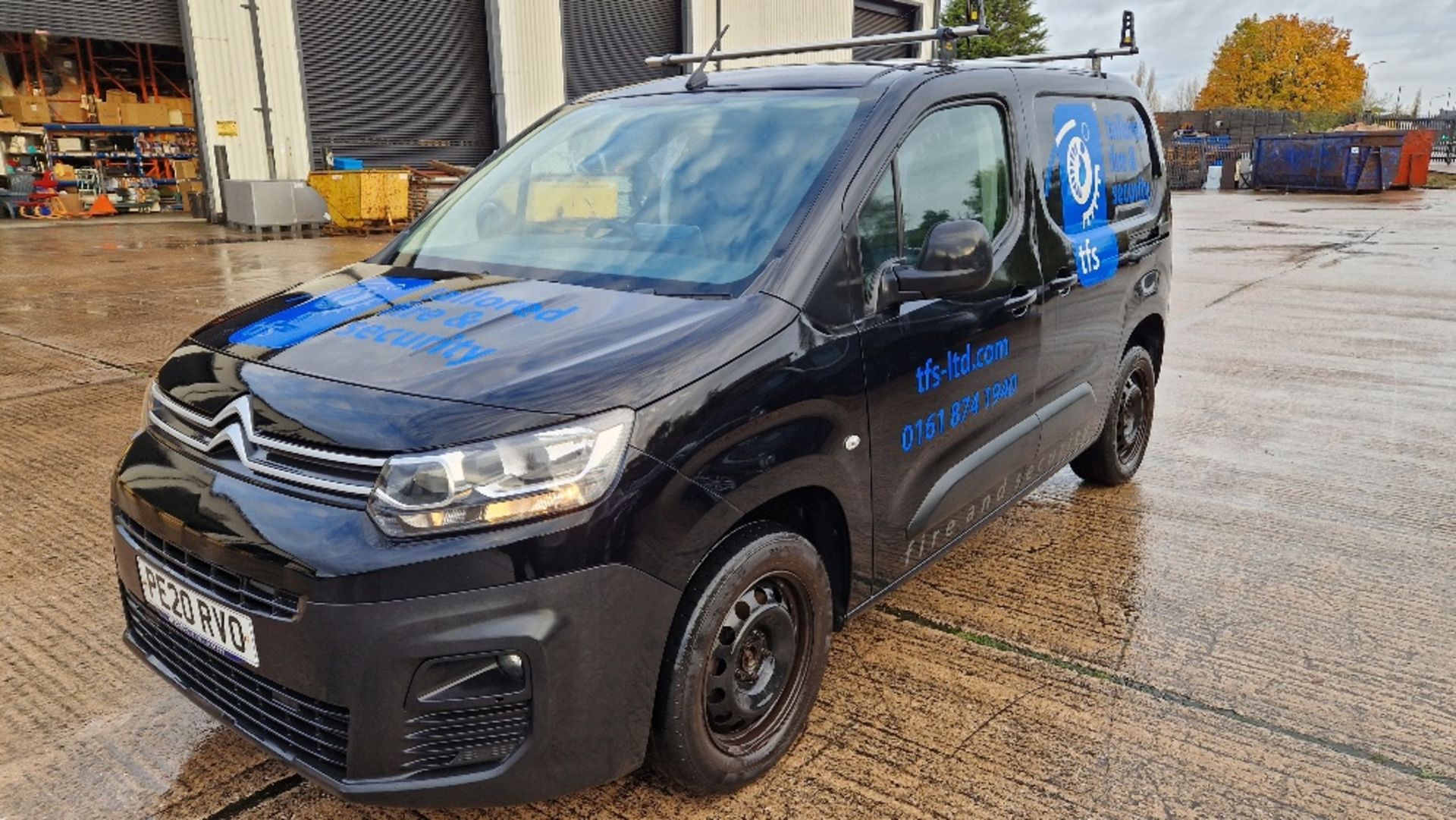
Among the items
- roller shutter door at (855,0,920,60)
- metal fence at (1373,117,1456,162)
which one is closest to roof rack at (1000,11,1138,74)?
roller shutter door at (855,0,920,60)

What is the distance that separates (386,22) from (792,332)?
64.8ft

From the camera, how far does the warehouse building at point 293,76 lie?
58.1 ft

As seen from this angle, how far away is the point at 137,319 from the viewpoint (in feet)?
28.2

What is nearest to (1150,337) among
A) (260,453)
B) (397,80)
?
(260,453)

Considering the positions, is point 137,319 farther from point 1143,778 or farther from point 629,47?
point 629,47

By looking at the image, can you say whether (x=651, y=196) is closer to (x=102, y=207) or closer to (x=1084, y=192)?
(x=1084, y=192)

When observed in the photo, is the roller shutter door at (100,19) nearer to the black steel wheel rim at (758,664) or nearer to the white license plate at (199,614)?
the white license plate at (199,614)

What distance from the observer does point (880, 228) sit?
8.94 ft

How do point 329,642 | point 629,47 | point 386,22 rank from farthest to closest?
1. point 629,47
2. point 386,22
3. point 329,642

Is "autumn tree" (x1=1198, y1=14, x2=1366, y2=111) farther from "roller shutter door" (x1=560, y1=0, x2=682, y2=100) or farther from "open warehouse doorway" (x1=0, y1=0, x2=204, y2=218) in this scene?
"open warehouse doorway" (x1=0, y1=0, x2=204, y2=218)

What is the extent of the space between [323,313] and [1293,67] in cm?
7094

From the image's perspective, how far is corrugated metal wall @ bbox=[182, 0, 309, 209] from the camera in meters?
17.5

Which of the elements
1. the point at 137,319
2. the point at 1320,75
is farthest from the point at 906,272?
the point at 1320,75

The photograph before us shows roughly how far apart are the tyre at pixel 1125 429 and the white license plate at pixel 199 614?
342cm
